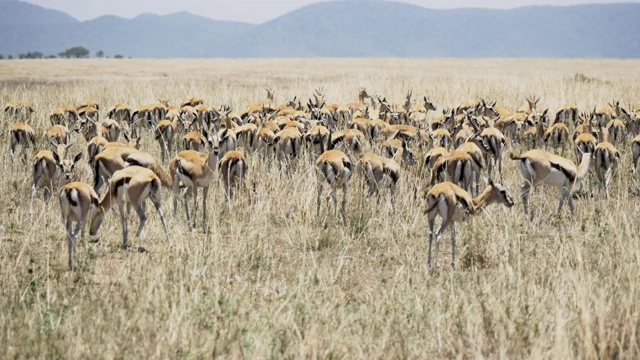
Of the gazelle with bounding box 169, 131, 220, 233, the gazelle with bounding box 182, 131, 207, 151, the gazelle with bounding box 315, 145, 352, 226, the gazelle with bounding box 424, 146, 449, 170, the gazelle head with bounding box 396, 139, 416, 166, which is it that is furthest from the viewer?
the gazelle with bounding box 182, 131, 207, 151

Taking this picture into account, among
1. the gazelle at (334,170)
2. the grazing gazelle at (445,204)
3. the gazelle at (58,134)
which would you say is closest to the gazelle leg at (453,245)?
the grazing gazelle at (445,204)

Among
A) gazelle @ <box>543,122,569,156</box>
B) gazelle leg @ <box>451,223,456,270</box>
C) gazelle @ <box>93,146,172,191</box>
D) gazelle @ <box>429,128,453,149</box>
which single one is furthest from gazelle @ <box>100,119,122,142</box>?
gazelle @ <box>543,122,569,156</box>

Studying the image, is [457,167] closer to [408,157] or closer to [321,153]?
[408,157]

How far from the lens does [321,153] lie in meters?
12.3

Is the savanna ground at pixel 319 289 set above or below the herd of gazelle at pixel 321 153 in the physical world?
below

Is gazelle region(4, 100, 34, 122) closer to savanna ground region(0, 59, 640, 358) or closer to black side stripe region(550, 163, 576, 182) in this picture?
savanna ground region(0, 59, 640, 358)

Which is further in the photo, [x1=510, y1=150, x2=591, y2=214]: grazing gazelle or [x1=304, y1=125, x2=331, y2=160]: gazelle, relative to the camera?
[x1=304, y1=125, x2=331, y2=160]: gazelle

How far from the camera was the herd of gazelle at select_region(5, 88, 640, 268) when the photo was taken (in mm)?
7883

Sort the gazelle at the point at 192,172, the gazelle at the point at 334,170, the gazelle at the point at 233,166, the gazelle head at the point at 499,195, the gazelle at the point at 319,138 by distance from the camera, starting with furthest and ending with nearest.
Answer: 1. the gazelle at the point at 319,138
2. the gazelle at the point at 233,166
3. the gazelle at the point at 334,170
4. the gazelle at the point at 192,172
5. the gazelle head at the point at 499,195

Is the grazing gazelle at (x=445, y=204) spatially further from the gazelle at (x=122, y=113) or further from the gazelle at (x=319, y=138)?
the gazelle at (x=122, y=113)

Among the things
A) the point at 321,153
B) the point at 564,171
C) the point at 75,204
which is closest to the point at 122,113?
the point at 321,153

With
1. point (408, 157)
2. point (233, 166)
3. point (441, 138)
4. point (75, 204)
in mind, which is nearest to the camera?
point (75, 204)

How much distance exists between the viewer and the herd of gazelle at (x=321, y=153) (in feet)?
25.9

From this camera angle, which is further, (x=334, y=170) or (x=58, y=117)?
(x=58, y=117)
